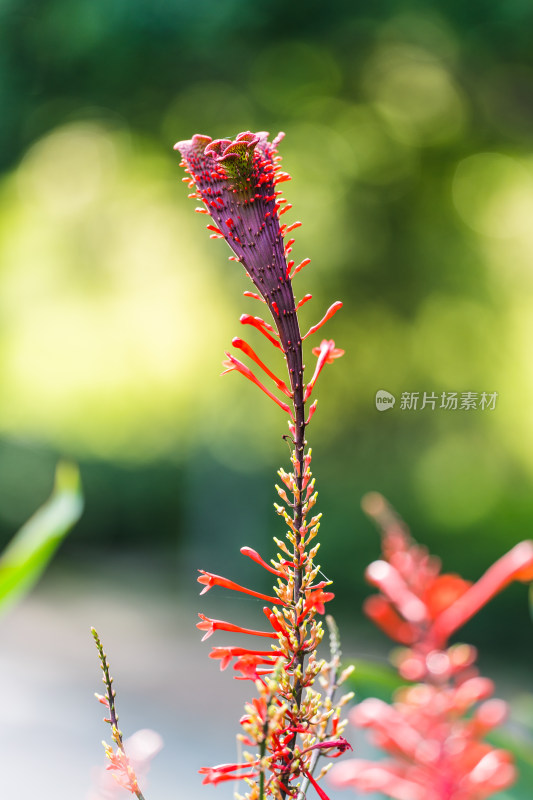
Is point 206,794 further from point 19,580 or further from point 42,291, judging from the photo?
point 42,291

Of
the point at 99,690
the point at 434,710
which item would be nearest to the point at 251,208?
the point at 434,710

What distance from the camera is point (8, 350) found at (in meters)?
4.20

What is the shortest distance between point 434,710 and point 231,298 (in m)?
3.38

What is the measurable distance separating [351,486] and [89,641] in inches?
52.0

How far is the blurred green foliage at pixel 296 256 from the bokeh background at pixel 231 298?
10 mm

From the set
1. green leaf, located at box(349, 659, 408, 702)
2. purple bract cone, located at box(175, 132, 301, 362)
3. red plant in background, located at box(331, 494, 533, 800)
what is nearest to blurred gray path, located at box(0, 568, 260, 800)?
green leaf, located at box(349, 659, 408, 702)

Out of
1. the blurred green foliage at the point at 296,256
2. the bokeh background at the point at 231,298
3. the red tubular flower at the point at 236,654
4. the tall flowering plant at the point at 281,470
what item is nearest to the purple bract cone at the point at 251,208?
the tall flowering plant at the point at 281,470

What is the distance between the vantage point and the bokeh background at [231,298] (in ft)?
8.88

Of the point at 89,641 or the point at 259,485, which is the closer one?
the point at 89,641

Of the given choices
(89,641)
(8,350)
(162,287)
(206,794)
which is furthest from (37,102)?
(206,794)

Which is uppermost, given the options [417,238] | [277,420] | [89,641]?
[417,238]

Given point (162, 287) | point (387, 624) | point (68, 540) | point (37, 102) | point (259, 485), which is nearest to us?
point (387, 624)

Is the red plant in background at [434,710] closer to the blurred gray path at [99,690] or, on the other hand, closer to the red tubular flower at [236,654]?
the red tubular flower at [236,654]

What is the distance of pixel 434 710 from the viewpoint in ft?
1.04
